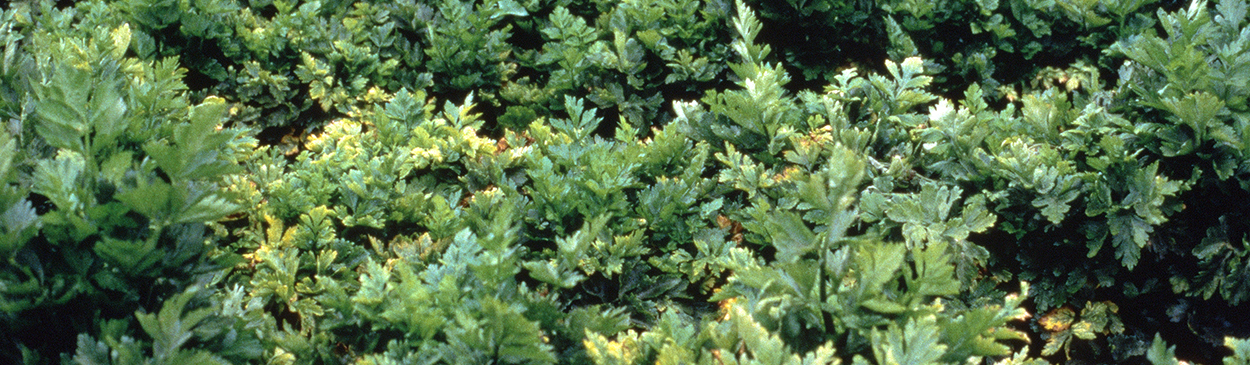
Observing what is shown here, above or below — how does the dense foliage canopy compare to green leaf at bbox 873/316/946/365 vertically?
below

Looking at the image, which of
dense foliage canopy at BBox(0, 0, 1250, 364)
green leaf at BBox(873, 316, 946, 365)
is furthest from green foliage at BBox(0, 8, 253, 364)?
green leaf at BBox(873, 316, 946, 365)

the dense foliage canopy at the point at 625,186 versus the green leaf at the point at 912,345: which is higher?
the green leaf at the point at 912,345

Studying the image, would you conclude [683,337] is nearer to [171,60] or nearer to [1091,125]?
[1091,125]

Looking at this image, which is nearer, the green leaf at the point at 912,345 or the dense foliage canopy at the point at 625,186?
the green leaf at the point at 912,345

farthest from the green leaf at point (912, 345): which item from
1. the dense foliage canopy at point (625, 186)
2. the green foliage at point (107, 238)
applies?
the green foliage at point (107, 238)

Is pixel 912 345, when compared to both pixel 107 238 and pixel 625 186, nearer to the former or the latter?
pixel 625 186

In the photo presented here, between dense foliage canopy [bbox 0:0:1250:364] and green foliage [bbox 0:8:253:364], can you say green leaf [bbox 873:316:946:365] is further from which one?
green foliage [bbox 0:8:253:364]

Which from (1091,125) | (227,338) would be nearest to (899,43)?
(1091,125)

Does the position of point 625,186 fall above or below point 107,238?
below

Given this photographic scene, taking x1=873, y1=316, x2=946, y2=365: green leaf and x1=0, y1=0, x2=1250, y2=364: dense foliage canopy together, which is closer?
x1=873, y1=316, x2=946, y2=365: green leaf

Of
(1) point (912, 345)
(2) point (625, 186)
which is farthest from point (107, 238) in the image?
(1) point (912, 345)

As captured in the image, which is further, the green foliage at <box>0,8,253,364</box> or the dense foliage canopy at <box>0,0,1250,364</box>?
the dense foliage canopy at <box>0,0,1250,364</box>

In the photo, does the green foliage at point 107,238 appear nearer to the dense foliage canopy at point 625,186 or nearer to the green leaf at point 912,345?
the dense foliage canopy at point 625,186

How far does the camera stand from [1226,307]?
9.30 ft
